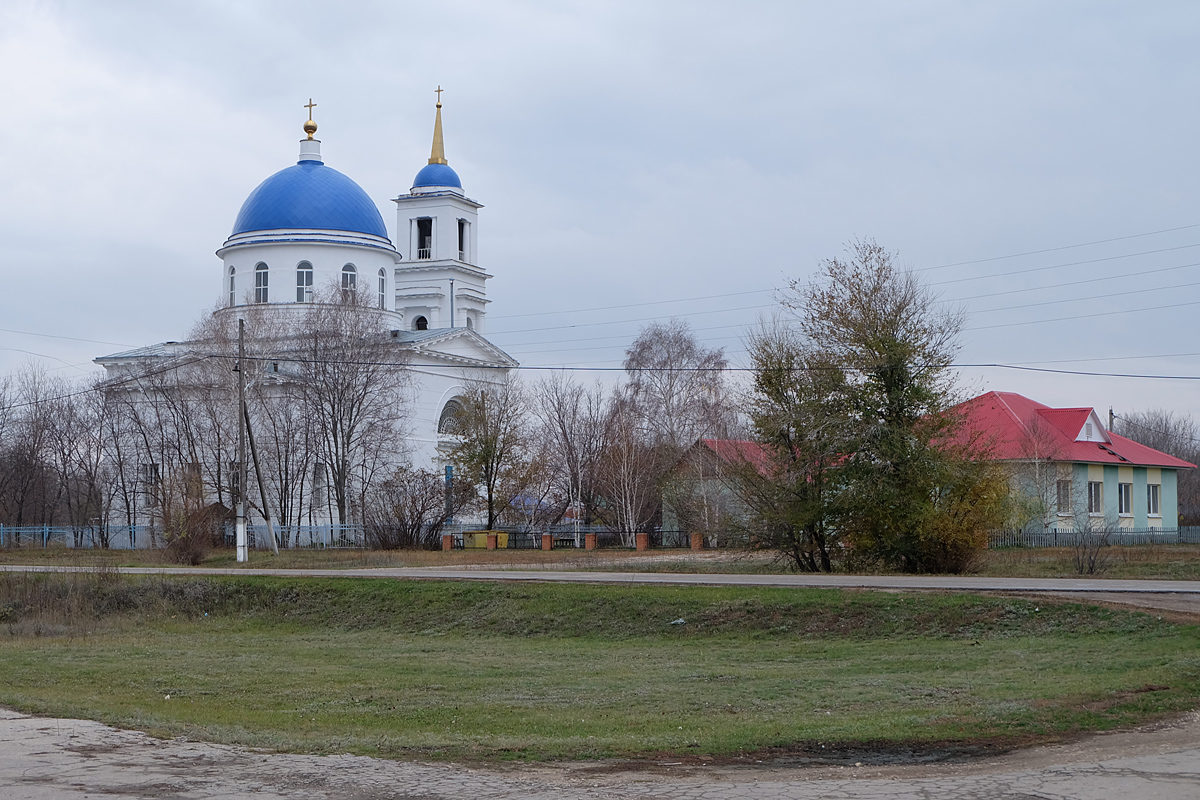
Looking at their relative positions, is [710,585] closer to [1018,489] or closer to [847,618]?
[847,618]

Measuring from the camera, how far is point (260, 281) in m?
61.4

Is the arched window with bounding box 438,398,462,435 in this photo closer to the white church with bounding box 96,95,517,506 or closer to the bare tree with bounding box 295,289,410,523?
the white church with bounding box 96,95,517,506

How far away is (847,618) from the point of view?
19250 millimetres

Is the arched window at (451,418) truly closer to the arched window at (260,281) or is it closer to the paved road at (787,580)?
the arched window at (260,281)

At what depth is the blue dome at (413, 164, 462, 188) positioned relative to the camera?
68.5m

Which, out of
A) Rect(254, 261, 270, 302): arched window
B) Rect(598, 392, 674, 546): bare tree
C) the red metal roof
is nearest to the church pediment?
Rect(254, 261, 270, 302): arched window

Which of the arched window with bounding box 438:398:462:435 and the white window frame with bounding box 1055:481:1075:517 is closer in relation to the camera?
the white window frame with bounding box 1055:481:1075:517

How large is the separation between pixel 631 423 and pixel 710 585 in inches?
1491

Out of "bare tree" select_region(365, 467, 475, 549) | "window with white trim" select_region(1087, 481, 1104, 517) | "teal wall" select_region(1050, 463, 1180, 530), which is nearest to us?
"bare tree" select_region(365, 467, 475, 549)

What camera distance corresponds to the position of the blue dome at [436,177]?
225 ft

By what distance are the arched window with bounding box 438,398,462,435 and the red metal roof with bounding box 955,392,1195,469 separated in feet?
76.6

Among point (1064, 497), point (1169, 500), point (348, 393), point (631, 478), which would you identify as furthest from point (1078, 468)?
point (348, 393)

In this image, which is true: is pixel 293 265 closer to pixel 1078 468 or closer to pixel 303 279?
pixel 303 279

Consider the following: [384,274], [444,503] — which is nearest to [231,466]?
[444,503]
